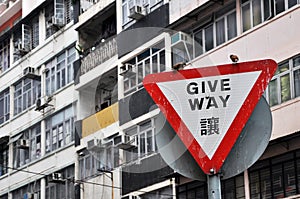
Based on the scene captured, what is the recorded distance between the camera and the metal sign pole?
10.1 feet

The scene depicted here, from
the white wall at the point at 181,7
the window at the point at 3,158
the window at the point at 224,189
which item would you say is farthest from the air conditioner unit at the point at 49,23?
the window at the point at 224,189

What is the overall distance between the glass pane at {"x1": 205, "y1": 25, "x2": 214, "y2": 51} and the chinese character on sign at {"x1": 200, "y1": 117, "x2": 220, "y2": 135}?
1380 cm

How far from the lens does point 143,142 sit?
19250mm

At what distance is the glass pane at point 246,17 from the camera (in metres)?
15.8

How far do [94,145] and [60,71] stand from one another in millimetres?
4245

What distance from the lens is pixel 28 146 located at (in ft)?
86.1

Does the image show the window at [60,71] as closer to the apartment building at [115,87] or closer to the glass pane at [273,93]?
the apartment building at [115,87]

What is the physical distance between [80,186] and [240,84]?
19.6 m

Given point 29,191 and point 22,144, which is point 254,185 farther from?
point 22,144

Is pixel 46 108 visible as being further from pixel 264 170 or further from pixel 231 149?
pixel 231 149

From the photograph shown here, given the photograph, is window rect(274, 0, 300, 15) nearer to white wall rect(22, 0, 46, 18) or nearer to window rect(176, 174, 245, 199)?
window rect(176, 174, 245, 199)

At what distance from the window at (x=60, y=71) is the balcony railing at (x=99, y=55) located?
47.6 inches

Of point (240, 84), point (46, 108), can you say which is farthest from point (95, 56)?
point (240, 84)

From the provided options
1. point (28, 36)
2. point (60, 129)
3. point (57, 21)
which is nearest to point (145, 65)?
point (60, 129)
